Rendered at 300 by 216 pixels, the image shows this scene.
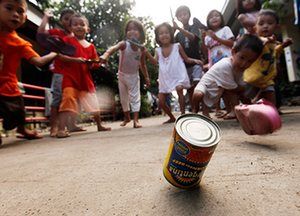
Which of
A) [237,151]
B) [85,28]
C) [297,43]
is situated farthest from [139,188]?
[297,43]

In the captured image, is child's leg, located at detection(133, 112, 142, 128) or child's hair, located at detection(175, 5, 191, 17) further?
child's hair, located at detection(175, 5, 191, 17)

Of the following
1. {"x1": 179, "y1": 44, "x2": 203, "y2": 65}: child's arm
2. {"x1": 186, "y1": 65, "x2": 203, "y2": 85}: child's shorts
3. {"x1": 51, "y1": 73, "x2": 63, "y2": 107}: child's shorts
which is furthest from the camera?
{"x1": 186, "y1": 65, "x2": 203, "y2": 85}: child's shorts

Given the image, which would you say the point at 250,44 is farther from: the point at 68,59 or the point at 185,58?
the point at 68,59

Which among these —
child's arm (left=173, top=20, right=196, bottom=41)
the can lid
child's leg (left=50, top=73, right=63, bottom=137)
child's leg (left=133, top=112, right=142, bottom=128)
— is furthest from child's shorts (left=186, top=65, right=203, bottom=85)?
the can lid

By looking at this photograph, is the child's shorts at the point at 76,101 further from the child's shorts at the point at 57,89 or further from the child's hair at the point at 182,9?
the child's hair at the point at 182,9

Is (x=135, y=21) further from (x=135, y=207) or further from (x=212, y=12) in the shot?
(x=135, y=207)

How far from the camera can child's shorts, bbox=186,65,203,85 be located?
4367 millimetres

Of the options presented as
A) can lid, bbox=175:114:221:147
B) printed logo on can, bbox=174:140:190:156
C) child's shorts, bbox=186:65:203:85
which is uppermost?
child's shorts, bbox=186:65:203:85

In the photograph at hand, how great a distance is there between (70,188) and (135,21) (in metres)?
3.48

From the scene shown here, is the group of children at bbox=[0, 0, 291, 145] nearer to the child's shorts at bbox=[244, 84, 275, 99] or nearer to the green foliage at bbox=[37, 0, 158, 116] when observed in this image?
the child's shorts at bbox=[244, 84, 275, 99]

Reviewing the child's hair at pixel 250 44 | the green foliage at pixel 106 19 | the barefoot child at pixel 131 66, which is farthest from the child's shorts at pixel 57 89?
the green foliage at pixel 106 19

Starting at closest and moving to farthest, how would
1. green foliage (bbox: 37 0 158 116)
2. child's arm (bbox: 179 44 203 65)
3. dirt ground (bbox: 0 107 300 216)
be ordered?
dirt ground (bbox: 0 107 300 216)
child's arm (bbox: 179 44 203 65)
green foliage (bbox: 37 0 158 116)

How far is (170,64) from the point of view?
421 cm

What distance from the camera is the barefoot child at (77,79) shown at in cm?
361
